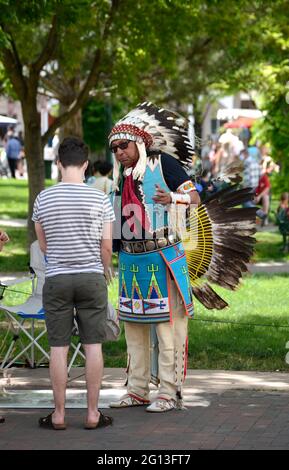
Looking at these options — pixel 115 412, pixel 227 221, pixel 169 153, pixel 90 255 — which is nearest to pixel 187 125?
pixel 169 153

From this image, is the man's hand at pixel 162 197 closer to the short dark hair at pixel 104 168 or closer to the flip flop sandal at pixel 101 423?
the flip flop sandal at pixel 101 423

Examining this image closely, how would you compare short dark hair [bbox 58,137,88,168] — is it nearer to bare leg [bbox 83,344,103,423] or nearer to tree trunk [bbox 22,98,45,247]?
bare leg [bbox 83,344,103,423]

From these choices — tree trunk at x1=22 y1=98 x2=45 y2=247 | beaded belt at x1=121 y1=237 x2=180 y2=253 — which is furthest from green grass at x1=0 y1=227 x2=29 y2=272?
beaded belt at x1=121 y1=237 x2=180 y2=253

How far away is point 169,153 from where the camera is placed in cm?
807

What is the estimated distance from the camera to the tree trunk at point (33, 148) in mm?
18547

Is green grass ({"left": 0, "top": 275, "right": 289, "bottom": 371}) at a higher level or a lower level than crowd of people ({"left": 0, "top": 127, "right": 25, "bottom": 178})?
lower

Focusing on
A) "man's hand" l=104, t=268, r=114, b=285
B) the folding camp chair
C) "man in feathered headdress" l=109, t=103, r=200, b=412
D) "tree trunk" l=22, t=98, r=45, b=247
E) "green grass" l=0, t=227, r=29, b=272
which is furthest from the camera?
"tree trunk" l=22, t=98, r=45, b=247

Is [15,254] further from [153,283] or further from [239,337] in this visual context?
[153,283]

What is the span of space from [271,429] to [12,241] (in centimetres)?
1426

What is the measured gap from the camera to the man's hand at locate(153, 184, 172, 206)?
773 centimetres

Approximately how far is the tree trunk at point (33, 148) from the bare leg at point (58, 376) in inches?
454

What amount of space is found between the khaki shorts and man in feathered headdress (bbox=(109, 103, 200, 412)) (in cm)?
60

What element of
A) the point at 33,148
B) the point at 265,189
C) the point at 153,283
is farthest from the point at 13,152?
the point at 153,283

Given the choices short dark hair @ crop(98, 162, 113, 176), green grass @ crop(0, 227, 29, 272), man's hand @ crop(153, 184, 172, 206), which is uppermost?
short dark hair @ crop(98, 162, 113, 176)
